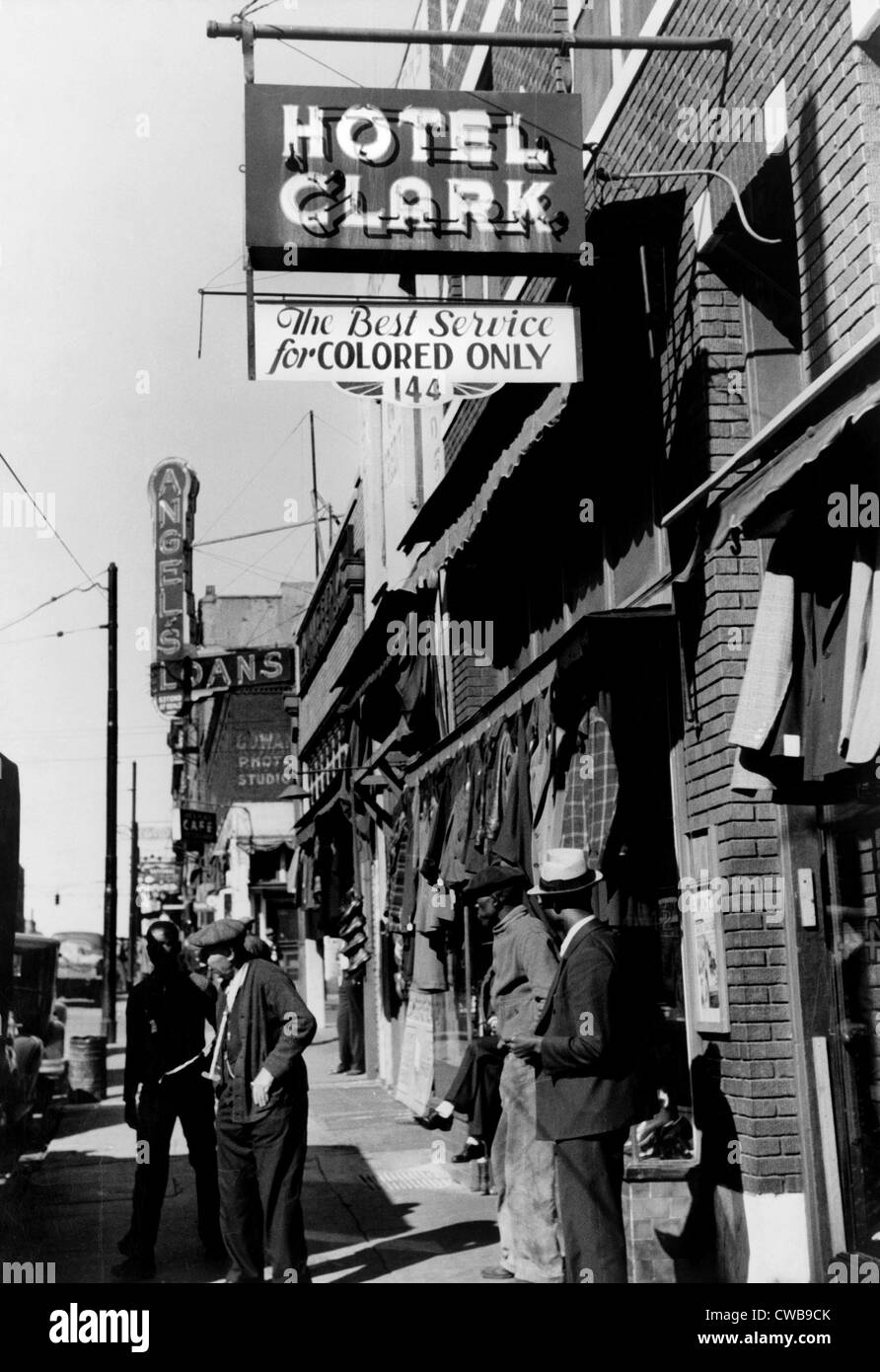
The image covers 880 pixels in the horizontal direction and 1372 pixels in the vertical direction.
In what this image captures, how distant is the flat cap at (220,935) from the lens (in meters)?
7.60

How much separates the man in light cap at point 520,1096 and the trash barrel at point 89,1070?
11011 millimetres

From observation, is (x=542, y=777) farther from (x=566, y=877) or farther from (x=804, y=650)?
(x=804, y=650)

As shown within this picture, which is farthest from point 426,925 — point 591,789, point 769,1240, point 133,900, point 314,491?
point 133,900

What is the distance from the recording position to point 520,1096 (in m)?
7.39

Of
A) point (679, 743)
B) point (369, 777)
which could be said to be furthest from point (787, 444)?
point (369, 777)

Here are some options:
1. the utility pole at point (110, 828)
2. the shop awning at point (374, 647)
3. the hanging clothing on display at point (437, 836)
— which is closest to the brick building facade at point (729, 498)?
the hanging clothing on display at point (437, 836)

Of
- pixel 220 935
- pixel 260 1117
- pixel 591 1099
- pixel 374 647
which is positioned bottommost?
pixel 260 1117

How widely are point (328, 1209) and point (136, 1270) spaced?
2.02 m

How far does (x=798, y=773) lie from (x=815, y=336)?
8.26 ft

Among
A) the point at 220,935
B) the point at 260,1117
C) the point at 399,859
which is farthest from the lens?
the point at 399,859

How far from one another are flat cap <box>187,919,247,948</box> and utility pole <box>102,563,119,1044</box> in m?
16.3

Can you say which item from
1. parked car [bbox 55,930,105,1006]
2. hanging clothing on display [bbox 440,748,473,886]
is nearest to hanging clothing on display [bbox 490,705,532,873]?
hanging clothing on display [bbox 440,748,473,886]

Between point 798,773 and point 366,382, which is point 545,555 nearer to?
point 366,382

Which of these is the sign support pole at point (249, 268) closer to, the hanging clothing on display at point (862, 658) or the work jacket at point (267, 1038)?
the work jacket at point (267, 1038)
